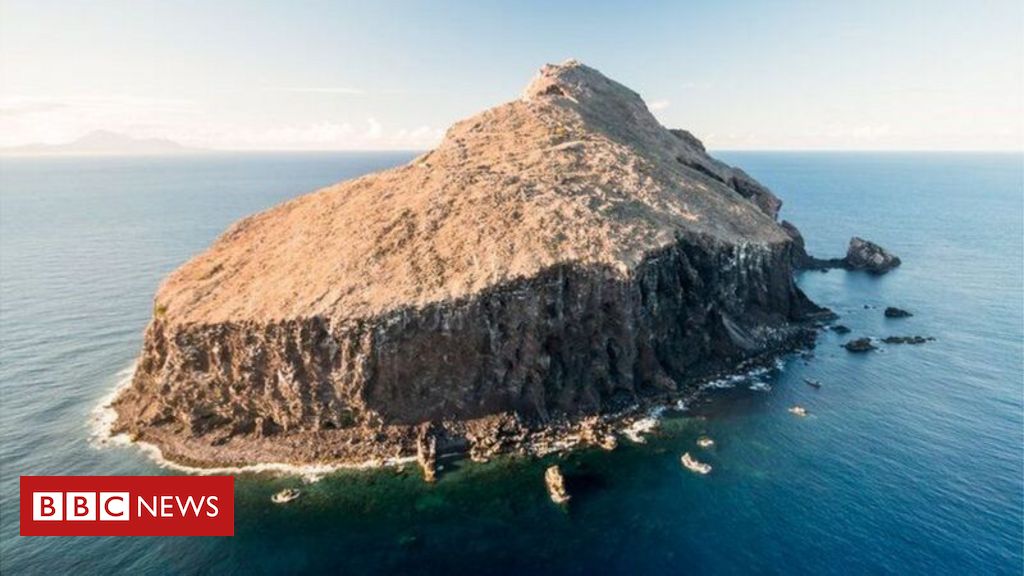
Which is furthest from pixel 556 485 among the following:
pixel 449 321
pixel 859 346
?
pixel 859 346

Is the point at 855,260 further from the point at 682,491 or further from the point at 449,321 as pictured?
the point at 449,321

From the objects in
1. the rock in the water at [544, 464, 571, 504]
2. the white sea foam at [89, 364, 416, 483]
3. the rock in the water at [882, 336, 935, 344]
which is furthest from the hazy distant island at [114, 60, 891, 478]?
the rock in the water at [882, 336, 935, 344]

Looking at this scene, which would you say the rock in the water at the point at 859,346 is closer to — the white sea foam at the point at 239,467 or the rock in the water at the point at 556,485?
the rock in the water at the point at 556,485

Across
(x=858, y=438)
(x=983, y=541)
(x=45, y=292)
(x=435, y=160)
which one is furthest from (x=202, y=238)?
(x=983, y=541)

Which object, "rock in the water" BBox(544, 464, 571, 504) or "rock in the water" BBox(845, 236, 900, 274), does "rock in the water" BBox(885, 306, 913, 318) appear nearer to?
"rock in the water" BBox(845, 236, 900, 274)

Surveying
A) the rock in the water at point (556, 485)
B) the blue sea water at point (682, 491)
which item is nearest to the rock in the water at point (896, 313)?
the blue sea water at point (682, 491)

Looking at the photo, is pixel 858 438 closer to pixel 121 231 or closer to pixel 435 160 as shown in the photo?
pixel 435 160
